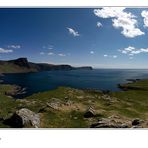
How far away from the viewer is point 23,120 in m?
26.5

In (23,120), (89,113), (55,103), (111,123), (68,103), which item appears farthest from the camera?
(68,103)

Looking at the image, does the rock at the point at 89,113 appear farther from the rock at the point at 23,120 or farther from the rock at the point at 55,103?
the rock at the point at 23,120

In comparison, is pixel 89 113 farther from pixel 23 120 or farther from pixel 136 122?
pixel 23 120

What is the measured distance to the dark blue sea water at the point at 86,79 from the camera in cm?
2809

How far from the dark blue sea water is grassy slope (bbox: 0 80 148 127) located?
0.55m

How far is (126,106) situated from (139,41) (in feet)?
28.7

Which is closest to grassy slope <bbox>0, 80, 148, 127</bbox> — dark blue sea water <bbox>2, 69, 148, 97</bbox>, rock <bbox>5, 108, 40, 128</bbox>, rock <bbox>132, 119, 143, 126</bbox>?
dark blue sea water <bbox>2, 69, 148, 97</bbox>

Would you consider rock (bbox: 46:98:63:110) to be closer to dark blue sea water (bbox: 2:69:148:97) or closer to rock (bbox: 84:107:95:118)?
dark blue sea water (bbox: 2:69:148:97)

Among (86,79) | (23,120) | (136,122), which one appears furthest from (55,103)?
(136,122)

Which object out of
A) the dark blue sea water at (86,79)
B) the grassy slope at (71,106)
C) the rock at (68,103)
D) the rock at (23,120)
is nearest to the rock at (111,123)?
the grassy slope at (71,106)

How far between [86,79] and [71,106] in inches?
142

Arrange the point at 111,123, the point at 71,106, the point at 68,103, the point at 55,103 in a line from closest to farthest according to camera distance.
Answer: the point at 111,123 → the point at 55,103 → the point at 71,106 → the point at 68,103
